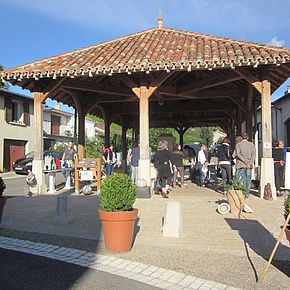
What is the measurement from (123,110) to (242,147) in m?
10.2

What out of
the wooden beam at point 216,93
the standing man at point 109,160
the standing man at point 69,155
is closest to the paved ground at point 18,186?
the standing man at point 69,155

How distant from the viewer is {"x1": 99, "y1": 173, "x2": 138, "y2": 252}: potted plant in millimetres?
5410

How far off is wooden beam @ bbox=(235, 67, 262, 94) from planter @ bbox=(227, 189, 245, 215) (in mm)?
3932

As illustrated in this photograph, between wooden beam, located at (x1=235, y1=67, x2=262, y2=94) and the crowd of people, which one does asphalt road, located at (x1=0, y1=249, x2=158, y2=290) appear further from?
wooden beam, located at (x1=235, y1=67, x2=262, y2=94)

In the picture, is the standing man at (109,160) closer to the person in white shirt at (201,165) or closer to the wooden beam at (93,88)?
the wooden beam at (93,88)

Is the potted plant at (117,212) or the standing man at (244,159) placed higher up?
the standing man at (244,159)

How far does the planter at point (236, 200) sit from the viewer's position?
26.6ft

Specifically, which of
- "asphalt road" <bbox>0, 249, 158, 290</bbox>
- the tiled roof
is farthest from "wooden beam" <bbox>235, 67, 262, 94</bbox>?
"asphalt road" <bbox>0, 249, 158, 290</bbox>

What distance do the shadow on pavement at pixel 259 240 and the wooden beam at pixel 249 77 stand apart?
4606 millimetres

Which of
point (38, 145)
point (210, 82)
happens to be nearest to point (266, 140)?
point (210, 82)

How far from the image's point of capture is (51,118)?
3969cm

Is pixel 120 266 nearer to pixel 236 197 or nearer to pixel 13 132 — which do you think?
pixel 236 197

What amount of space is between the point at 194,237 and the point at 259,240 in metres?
1.05

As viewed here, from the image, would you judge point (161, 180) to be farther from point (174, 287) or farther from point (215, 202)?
point (174, 287)
